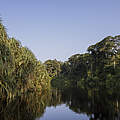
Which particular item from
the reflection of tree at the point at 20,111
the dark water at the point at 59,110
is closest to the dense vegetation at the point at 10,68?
the dark water at the point at 59,110

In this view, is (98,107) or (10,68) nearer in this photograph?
(98,107)

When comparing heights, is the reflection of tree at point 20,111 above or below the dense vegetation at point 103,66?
below

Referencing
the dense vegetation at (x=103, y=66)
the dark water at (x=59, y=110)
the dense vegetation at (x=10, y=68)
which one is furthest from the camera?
the dense vegetation at (x=103, y=66)

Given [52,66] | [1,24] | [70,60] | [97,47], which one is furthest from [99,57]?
[1,24]

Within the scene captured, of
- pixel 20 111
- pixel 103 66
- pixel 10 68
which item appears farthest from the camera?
pixel 103 66

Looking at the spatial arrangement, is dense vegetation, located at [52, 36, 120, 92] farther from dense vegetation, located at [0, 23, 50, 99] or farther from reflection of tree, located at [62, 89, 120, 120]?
dense vegetation, located at [0, 23, 50, 99]

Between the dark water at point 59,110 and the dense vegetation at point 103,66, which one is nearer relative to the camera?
the dark water at point 59,110

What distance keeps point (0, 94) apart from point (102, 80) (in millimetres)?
28163

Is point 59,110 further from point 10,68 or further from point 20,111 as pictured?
point 10,68

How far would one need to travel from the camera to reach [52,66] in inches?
2562

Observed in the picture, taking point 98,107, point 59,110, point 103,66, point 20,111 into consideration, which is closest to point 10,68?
point 20,111

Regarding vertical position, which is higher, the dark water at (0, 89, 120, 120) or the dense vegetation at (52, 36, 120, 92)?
the dense vegetation at (52, 36, 120, 92)

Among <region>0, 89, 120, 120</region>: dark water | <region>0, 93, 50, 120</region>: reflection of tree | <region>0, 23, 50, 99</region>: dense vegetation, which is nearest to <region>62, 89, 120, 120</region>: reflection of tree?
<region>0, 89, 120, 120</region>: dark water

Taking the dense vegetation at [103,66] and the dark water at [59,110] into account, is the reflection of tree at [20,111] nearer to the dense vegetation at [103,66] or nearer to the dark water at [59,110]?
the dark water at [59,110]
